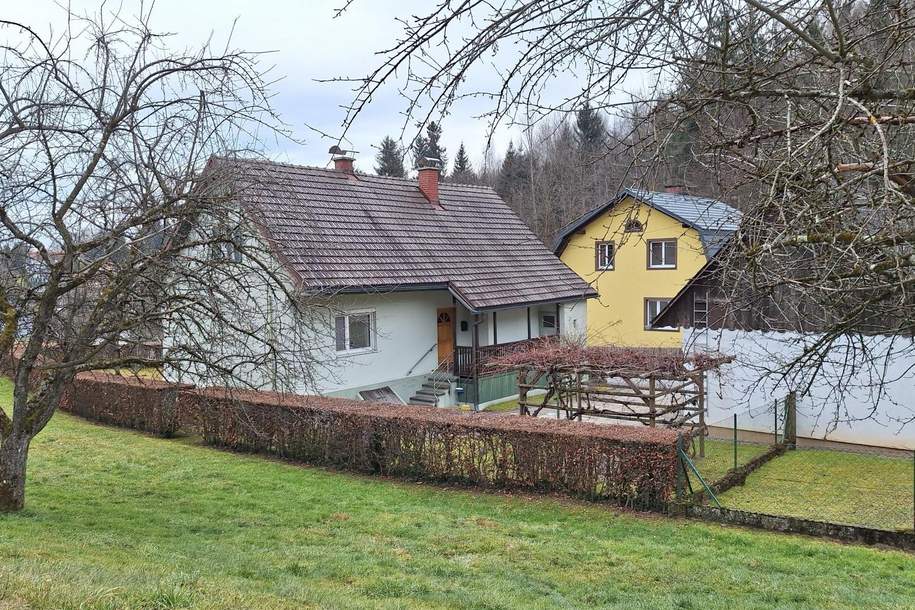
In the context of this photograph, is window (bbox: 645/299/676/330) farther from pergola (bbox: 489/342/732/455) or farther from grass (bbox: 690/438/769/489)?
pergola (bbox: 489/342/732/455)

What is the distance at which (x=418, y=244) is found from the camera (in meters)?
22.5

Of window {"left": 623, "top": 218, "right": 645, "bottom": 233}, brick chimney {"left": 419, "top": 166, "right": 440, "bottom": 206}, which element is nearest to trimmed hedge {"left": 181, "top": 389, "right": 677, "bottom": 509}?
window {"left": 623, "top": 218, "right": 645, "bottom": 233}

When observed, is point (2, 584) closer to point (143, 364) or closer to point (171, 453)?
point (143, 364)

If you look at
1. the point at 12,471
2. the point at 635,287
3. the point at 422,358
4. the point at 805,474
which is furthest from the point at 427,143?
the point at 635,287

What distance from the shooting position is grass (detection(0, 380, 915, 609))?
19.1 feet

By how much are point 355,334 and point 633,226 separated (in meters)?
15.6

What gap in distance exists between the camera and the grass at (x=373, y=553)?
230 inches

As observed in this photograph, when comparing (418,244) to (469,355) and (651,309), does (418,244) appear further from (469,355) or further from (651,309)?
(651,309)

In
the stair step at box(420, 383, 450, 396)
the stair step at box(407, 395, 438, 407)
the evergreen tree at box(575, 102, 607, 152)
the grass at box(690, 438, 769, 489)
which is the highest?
the evergreen tree at box(575, 102, 607, 152)

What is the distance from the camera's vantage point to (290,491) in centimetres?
1176

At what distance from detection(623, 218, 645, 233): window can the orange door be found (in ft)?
56.3

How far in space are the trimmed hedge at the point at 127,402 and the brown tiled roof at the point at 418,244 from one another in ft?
14.9

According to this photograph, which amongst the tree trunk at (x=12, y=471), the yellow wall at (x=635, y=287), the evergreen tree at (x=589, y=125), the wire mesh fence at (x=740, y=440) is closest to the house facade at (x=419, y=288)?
the yellow wall at (x=635, y=287)

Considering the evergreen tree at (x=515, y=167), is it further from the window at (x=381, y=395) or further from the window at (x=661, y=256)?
the window at (x=661, y=256)
